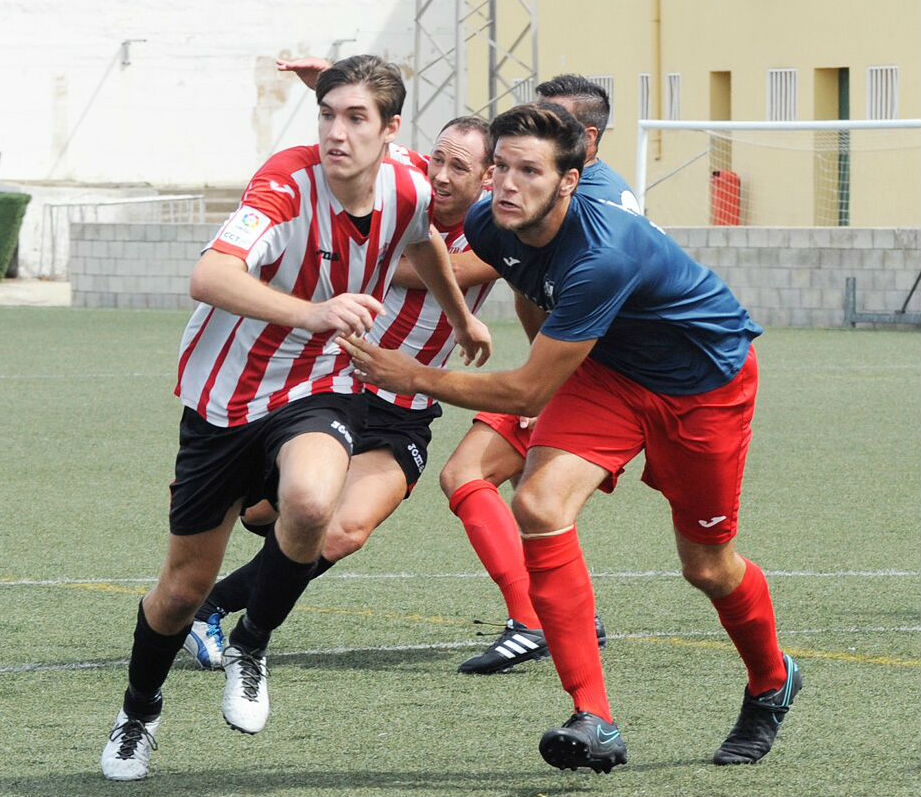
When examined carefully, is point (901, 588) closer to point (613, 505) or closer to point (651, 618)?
point (651, 618)

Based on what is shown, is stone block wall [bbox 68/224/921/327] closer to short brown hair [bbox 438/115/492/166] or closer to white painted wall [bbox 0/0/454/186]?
short brown hair [bbox 438/115/492/166]

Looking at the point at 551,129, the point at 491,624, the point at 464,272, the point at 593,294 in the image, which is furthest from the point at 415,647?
Result: the point at 551,129

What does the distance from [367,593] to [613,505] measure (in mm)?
2572

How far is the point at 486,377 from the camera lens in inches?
183

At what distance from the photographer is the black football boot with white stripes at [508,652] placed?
5719 millimetres

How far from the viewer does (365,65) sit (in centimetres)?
480

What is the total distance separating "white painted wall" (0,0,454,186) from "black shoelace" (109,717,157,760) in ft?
120

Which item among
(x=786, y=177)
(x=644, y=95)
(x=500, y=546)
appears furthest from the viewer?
(x=644, y=95)

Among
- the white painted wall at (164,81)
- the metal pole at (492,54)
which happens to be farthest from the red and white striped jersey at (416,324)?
the white painted wall at (164,81)

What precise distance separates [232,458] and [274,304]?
51cm

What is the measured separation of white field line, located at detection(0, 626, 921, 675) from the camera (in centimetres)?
579

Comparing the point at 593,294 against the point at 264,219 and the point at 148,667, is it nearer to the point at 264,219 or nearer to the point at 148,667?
the point at 264,219

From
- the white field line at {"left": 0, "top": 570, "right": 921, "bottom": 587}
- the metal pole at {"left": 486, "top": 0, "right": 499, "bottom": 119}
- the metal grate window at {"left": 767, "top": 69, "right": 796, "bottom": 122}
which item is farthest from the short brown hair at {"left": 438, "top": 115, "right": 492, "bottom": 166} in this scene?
the metal grate window at {"left": 767, "top": 69, "right": 796, "bottom": 122}

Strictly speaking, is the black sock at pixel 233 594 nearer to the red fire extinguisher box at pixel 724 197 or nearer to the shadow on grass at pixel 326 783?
the shadow on grass at pixel 326 783
